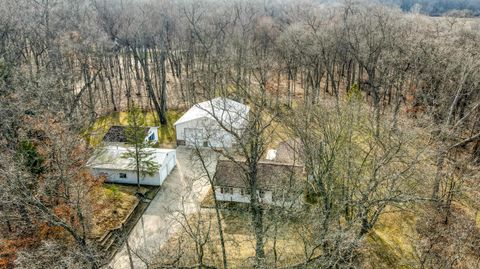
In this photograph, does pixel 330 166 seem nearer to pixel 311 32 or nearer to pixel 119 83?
pixel 311 32

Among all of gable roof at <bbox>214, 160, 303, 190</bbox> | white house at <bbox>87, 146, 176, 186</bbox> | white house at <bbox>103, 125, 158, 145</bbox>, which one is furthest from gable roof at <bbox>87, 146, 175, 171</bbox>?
gable roof at <bbox>214, 160, 303, 190</bbox>

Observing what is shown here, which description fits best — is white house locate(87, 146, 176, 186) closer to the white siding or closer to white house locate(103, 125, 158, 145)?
the white siding

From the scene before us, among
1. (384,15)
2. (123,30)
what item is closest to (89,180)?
(123,30)

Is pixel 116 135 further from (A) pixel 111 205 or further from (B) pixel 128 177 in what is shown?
(A) pixel 111 205

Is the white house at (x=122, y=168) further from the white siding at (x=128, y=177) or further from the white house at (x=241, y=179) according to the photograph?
the white house at (x=241, y=179)

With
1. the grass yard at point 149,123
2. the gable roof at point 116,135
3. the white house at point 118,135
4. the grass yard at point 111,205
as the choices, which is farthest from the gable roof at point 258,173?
the grass yard at point 149,123

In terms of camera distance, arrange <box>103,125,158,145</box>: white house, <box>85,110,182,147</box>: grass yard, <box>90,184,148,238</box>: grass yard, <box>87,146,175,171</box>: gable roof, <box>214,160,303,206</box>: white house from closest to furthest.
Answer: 1. <box>90,184,148,238</box>: grass yard
2. <box>214,160,303,206</box>: white house
3. <box>87,146,175,171</box>: gable roof
4. <box>103,125,158,145</box>: white house
5. <box>85,110,182,147</box>: grass yard
